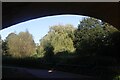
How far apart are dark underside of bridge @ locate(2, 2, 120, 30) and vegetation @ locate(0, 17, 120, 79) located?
0.48m

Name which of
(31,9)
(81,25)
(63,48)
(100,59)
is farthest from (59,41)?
(31,9)

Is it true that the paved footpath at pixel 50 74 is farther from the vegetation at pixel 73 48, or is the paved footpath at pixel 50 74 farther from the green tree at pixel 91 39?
the green tree at pixel 91 39

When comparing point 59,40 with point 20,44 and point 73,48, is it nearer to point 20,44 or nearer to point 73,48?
point 73,48

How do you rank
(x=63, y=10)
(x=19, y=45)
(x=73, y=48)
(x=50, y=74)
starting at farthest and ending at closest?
(x=63, y=10) < (x=50, y=74) < (x=73, y=48) < (x=19, y=45)

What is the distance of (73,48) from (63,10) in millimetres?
1126

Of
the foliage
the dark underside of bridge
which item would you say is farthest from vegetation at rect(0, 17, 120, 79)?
the dark underside of bridge

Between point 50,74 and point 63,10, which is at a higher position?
point 63,10

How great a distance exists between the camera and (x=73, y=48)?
17.3 feet

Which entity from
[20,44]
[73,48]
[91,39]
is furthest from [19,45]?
[91,39]

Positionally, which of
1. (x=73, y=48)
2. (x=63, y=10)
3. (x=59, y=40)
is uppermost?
(x=63, y=10)

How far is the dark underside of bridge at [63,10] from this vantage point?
5812 mm

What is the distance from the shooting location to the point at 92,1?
5285 millimetres

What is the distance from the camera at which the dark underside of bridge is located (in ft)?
19.1

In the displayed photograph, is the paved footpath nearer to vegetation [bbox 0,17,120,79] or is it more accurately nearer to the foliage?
vegetation [bbox 0,17,120,79]
